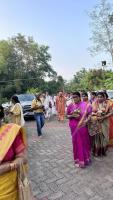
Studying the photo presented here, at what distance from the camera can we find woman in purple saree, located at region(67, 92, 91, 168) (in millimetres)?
7266

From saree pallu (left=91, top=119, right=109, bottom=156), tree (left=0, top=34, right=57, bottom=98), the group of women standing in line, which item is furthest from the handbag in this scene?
tree (left=0, top=34, right=57, bottom=98)

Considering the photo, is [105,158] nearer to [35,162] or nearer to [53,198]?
[35,162]

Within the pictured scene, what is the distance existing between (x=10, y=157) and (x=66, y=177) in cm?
367

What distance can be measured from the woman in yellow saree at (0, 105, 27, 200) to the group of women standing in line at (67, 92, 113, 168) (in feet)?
13.6

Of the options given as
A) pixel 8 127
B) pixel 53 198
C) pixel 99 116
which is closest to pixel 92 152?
pixel 99 116

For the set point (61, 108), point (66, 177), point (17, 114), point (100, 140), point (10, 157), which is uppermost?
point (10, 157)

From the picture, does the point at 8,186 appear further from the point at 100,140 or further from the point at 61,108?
the point at 61,108

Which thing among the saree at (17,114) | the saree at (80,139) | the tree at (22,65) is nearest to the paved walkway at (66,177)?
the saree at (80,139)

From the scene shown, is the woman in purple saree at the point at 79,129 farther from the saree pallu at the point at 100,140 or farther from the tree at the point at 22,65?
the tree at the point at 22,65

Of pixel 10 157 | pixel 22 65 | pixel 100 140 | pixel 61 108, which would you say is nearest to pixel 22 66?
pixel 22 65

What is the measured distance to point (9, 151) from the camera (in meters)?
3.04

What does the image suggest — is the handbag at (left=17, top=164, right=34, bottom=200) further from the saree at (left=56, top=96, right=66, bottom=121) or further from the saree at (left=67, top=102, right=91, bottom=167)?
the saree at (left=56, top=96, right=66, bottom=121)

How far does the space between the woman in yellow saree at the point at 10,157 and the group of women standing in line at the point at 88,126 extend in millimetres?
4150

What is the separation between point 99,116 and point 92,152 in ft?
→ 3.12
